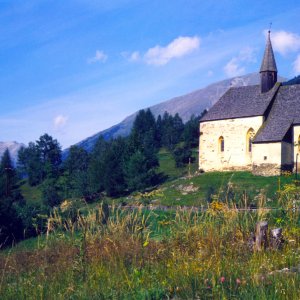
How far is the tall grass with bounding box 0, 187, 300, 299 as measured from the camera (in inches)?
218

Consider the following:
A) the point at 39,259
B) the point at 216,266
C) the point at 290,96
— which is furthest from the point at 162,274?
the point at 290,96

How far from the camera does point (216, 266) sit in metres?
6.27

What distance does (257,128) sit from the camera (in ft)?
171

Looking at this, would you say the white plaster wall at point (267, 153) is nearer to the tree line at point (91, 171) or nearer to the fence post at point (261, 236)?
the tree line at point (91, 171)

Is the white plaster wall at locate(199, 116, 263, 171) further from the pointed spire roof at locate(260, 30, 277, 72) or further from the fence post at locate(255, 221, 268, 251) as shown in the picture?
the fence post at locate(255, 221, 268, 251)

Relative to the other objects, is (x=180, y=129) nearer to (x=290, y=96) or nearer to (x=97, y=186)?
(x=97, y=186)

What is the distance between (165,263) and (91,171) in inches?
2482

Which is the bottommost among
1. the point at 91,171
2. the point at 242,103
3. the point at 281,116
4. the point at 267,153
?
the point at 91,171

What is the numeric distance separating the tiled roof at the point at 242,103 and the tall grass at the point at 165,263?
148ft

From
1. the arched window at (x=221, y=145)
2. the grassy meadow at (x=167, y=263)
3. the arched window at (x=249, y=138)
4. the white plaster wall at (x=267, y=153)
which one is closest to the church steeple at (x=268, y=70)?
the arched window at (x=249, y=138)

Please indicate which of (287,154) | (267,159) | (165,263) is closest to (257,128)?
(267,159)

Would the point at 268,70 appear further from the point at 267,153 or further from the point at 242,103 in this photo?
the point at 267,153

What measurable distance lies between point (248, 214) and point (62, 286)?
4215mm

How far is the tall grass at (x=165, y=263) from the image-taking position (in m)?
5.54
